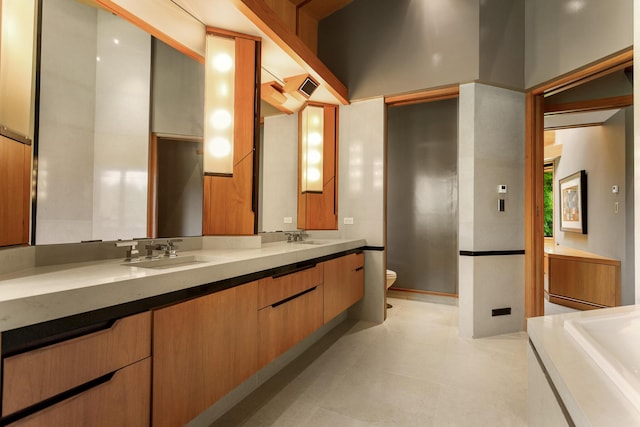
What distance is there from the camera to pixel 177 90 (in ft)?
6.59

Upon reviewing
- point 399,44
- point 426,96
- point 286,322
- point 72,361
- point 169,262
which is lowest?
point 286,322

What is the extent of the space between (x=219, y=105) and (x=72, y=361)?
5.68 ft

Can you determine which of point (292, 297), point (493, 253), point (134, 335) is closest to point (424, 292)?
point (493, 253)

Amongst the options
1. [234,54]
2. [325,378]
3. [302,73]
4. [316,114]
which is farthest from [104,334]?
[316,114]

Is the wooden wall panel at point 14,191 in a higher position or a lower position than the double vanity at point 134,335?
higher

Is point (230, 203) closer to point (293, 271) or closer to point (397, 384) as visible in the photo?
point (293, 271)

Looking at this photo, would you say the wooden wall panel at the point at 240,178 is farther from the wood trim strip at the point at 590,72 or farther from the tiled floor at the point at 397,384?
the wood trim strip at the point at 590,72

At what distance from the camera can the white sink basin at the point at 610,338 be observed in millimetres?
984

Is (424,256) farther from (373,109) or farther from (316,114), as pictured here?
(316,114)

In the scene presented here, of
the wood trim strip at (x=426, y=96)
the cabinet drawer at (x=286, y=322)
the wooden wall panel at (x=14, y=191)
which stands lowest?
the cabinet drawer at (x=286, y=322)

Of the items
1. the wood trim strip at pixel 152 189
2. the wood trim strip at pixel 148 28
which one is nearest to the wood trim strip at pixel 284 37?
the wood trim strip at pixel 148 28

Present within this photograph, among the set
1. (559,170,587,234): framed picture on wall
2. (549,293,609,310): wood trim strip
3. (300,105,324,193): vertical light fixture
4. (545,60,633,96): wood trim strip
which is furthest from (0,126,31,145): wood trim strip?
(559,170,587,234): framed picture on wall

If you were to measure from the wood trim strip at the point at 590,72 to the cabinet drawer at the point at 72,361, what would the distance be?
134 inches

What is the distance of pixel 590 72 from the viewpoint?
2.57 meters
